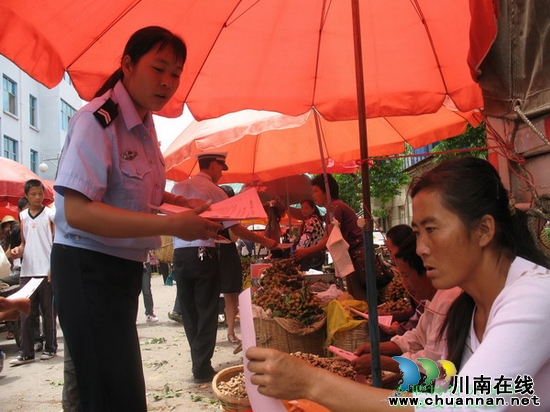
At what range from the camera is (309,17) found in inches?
119

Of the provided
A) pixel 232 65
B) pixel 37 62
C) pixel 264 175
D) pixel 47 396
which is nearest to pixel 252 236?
pixel 232 65

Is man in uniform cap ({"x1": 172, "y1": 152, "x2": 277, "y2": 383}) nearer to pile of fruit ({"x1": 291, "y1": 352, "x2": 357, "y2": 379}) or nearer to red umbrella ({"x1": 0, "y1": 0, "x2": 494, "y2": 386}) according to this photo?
red umbrella ({"x1": 0, "y1": 0, "x2": 494, "y2": 386})

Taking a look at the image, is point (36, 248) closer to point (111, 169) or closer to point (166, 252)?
point (166, 252)

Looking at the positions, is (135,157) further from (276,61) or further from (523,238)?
(276,61)

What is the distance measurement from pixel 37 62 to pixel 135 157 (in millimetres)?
970

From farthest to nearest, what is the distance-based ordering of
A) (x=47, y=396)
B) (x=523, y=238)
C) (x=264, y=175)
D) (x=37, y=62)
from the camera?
(x=264, y=175), (x=47, y=396), (x=37, y=62), (x=523, y=238)

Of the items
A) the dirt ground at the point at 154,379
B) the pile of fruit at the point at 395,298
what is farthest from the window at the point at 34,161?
the pile of fruit at the point at 395,298

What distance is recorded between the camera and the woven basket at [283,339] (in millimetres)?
3455

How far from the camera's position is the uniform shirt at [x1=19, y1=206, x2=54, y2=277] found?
18.0ft

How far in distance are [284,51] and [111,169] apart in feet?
6.38

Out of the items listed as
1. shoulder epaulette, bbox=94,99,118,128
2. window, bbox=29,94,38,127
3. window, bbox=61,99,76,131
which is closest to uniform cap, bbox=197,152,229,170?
shoulder epaulette, bbox=94,99,118,128

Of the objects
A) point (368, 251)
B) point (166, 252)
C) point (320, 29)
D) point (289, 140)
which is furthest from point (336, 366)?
point (166, 252)

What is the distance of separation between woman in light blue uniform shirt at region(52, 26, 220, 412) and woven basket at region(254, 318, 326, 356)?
1834 millimetres

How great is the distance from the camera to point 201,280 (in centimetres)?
457
